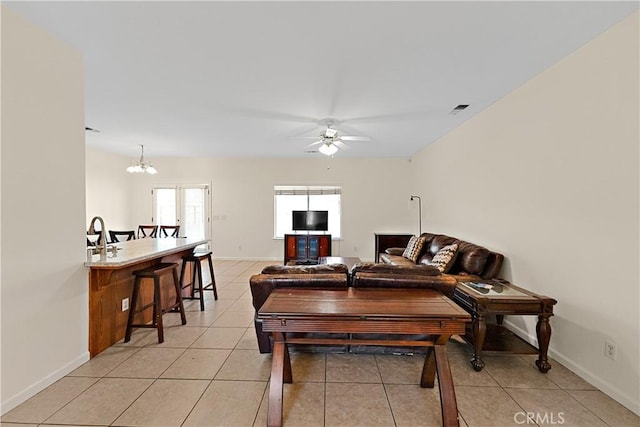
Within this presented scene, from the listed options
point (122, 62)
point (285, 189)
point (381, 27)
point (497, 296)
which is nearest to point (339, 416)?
point (497, 296)

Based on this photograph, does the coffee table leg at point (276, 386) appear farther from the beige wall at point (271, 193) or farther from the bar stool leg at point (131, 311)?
the beige wall at point (271, 193)

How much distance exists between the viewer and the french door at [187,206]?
7.05 meters

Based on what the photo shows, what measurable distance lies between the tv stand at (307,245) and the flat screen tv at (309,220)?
31 centimetres

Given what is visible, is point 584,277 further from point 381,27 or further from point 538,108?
point 381,27

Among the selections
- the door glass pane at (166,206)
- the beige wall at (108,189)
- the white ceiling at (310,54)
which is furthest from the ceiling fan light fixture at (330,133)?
the beige wall at (108,189)

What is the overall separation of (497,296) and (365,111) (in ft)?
8.57

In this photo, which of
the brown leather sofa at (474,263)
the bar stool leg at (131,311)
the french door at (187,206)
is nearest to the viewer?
the bar stool leg at (131,311)

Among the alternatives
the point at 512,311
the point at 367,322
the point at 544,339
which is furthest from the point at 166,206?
the point at 544,339

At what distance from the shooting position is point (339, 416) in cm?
177

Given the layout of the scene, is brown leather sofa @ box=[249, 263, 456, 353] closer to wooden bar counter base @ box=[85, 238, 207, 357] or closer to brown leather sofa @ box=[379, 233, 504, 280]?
brown leather sofa @ box=[379, 233, 504, 280]

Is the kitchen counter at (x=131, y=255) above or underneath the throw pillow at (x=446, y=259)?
above

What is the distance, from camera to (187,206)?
708 centimetres

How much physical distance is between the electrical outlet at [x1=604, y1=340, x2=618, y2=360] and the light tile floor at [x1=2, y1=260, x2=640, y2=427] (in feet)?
0.94

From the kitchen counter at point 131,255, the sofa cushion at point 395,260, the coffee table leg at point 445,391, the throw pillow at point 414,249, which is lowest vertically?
the coffee table leg at point 445,391
